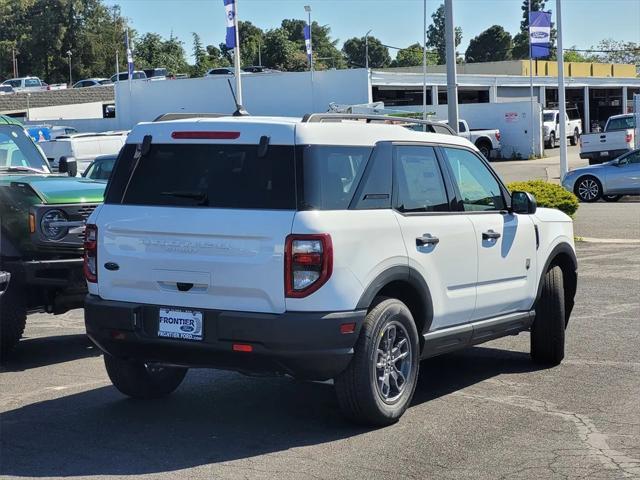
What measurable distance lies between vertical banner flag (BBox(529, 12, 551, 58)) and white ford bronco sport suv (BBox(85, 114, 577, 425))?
22.0m

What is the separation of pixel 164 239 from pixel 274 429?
1424 millimetres

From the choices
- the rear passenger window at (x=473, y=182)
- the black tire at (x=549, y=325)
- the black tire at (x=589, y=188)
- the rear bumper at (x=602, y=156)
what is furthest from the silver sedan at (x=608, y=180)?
the rear passenger window at (x=473, y=182)

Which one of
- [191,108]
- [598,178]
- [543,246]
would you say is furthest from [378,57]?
[543,246]

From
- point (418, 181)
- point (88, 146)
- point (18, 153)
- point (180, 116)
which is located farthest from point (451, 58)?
point (88, 146)

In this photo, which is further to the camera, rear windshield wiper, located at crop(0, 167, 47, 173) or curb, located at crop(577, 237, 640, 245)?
curb, located at crop(577, 237, 640, 245)

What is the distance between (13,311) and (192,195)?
9.93 feet

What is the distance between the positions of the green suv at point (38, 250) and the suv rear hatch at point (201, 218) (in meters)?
2.19

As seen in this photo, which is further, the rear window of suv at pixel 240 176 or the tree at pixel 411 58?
the tree at pixel 411 58

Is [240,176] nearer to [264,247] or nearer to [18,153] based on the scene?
[264,247]

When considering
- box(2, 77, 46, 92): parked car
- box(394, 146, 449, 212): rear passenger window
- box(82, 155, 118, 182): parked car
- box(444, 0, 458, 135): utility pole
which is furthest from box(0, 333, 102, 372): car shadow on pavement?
box(2, 77, 46, 92): parked car

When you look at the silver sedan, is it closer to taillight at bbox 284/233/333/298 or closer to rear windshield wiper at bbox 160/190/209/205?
rear windshield wiper at bbox 160/190/209/205

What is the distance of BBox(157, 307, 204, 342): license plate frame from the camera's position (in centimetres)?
607

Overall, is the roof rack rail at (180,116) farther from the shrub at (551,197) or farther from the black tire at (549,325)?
the shrub at (551,197)

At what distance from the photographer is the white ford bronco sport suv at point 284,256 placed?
19.3 feet
